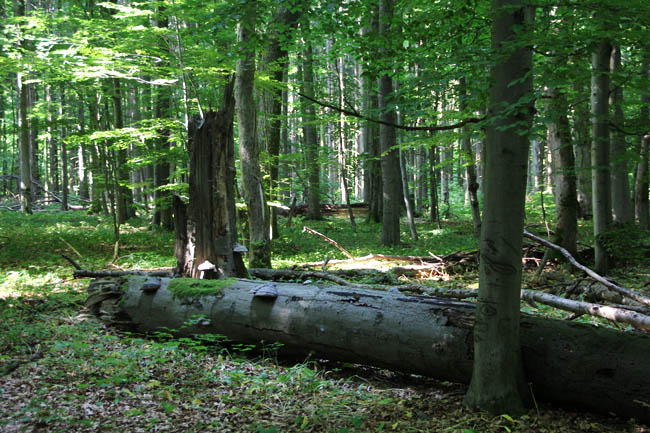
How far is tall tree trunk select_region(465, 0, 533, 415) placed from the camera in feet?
10.7

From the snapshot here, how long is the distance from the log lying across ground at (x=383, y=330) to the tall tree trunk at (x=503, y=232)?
15.4 inches

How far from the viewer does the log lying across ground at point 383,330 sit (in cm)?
344

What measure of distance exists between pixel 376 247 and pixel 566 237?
541 centimetres

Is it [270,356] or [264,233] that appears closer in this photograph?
[270,356]

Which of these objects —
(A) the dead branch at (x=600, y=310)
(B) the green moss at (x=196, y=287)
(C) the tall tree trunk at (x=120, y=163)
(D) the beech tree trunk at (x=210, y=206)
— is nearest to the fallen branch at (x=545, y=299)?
(A) the dead branch at (x=600, y=310)

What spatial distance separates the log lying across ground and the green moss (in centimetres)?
1

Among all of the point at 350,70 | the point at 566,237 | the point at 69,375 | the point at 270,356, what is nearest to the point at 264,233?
the point at 270,356

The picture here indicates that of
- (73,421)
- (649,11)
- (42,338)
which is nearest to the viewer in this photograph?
(73,421)

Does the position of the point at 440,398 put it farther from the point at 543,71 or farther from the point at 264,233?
the point at 264,233

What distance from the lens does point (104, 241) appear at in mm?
12953

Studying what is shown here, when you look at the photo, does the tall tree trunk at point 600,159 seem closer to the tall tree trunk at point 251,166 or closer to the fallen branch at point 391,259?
the fallen branch at point 391,259

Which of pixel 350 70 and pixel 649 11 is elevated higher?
pixel 350 70

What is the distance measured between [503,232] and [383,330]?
1.62m

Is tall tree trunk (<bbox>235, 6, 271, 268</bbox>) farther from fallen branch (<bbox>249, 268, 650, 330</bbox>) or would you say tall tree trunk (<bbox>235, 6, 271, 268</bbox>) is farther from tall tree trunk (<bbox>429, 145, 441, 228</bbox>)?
tall tree trunk (<bbox>429, 145, 441, 228</bbox>)
